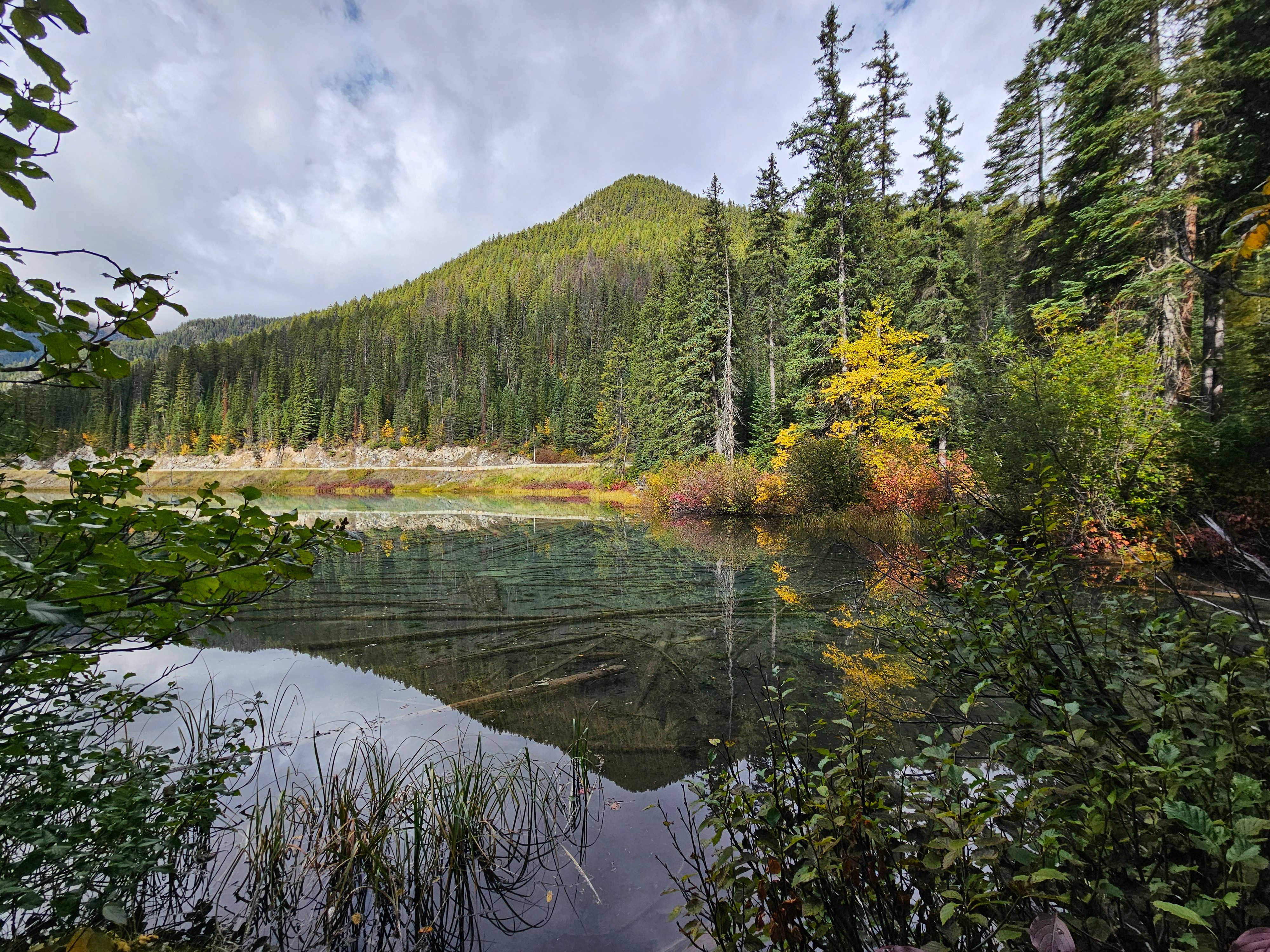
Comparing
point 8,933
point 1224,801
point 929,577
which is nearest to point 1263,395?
point 929,577

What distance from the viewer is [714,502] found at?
24.0m

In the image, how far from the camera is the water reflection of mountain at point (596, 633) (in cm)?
531

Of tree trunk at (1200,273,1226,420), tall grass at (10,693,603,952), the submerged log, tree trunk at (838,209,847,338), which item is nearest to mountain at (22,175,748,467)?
tree trunk at (838,209,847,338)

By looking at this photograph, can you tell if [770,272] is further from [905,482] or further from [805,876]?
[805,876]

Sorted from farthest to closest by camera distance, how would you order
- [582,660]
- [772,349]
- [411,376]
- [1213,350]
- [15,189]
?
[411,376], [772,349], [1213,350], [582,660], [15,189]

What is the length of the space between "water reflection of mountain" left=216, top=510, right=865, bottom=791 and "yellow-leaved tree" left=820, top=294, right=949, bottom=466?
17.3 feet

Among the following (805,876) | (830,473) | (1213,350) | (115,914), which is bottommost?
(115,914)

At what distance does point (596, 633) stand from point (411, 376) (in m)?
87.3

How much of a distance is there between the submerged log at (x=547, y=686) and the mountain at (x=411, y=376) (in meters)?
47.8

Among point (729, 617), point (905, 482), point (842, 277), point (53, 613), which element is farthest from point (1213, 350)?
point (53, 613)

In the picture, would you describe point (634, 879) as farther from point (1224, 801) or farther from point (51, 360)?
point (51, 360)

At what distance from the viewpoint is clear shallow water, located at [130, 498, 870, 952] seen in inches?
145

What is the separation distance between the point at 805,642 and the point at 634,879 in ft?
14.7

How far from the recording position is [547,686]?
20.5 feet
